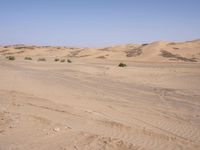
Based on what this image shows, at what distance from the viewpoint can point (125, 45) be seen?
63.2 metres

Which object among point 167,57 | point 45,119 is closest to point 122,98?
point 45,119

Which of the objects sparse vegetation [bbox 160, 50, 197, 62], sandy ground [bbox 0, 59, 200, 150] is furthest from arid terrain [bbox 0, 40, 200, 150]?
sparse vegetation [bbox 160, 50, 197, 62]

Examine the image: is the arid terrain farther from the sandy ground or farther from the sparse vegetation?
the sparse vegetation

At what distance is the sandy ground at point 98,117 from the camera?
781 centimetres

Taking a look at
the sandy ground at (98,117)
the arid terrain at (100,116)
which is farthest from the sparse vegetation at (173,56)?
the sandy ground at (98,117)

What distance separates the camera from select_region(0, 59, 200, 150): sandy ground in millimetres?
7809

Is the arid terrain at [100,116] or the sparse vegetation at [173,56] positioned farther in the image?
the sparse vegetation at [173,56]

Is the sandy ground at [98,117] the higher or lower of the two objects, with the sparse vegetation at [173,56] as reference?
higher

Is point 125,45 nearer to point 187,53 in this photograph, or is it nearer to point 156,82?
point 187,53

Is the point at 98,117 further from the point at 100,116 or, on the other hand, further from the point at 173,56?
the point at 173,56

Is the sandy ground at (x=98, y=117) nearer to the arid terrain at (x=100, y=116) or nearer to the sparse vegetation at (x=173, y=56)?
the arid terrain at (x=100, y=116)

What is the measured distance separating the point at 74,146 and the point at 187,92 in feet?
32.7

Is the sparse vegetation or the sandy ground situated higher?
the sandy ground

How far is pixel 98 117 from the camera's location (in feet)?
33.7
